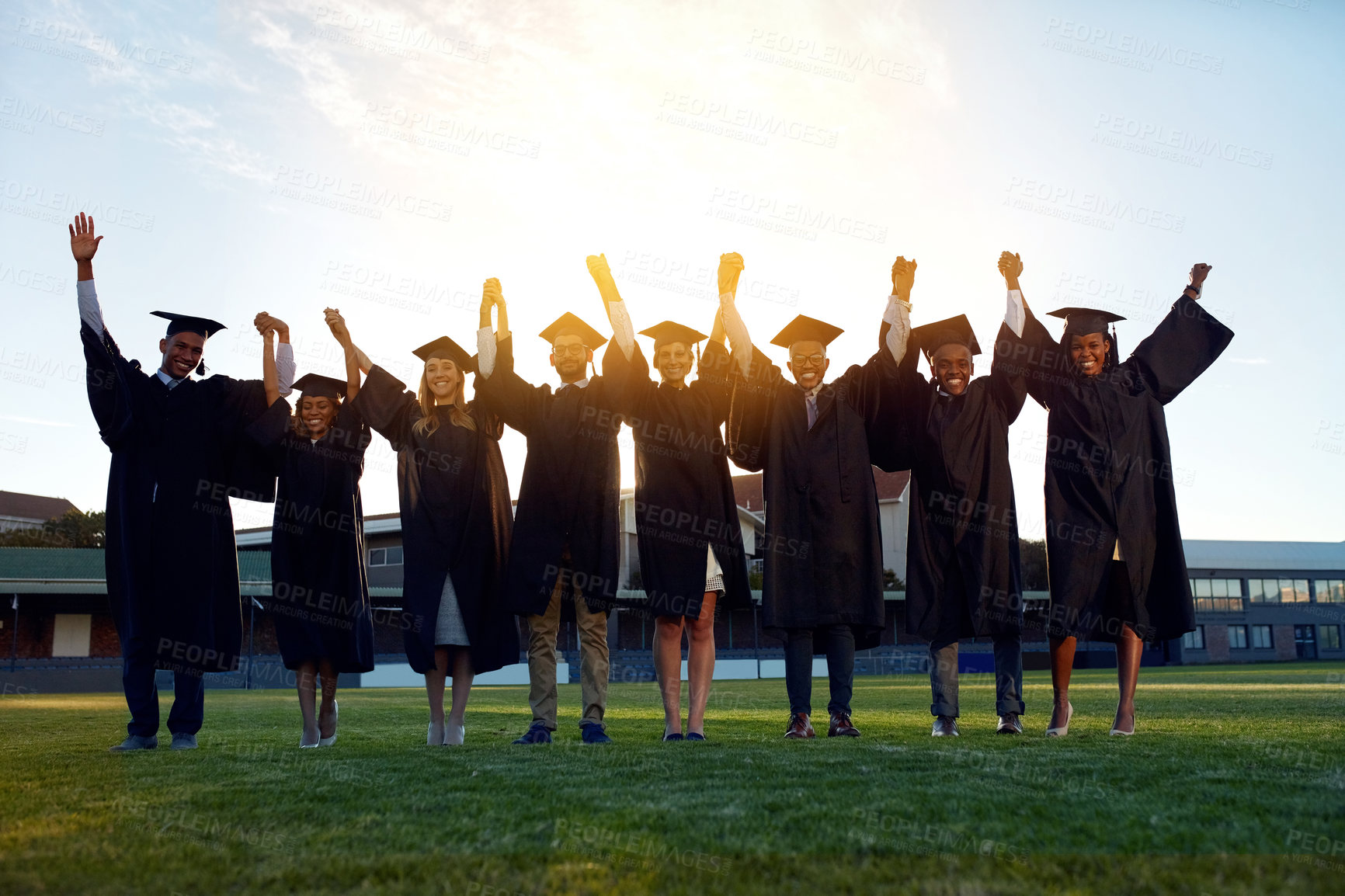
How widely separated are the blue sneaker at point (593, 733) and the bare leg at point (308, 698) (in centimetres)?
154

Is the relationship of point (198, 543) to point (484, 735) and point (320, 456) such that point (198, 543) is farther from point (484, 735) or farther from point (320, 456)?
point (484, 735)

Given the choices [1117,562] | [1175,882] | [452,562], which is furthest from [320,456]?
[1175,882]

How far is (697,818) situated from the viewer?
286 centimetres

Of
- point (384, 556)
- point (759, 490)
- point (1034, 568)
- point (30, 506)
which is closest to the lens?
point (384, 556)

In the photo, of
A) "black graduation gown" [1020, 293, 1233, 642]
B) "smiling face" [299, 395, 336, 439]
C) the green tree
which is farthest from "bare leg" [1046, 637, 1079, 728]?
the green tree

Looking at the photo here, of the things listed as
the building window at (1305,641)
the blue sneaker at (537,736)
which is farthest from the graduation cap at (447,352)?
the building window at (1305,641)

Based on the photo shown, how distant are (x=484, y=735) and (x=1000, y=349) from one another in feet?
13.1

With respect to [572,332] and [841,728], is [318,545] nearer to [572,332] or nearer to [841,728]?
[572,332]

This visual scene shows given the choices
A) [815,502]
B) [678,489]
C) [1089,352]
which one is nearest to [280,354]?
[678,489]

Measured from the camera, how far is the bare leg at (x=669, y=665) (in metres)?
5.50

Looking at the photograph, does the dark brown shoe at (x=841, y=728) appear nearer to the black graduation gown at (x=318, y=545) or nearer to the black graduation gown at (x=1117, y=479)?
the black graduation gown at (x=1117, y=479)

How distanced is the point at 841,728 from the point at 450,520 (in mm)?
2470

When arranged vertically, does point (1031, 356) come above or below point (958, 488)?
above

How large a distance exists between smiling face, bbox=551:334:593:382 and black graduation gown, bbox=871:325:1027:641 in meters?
1.81
